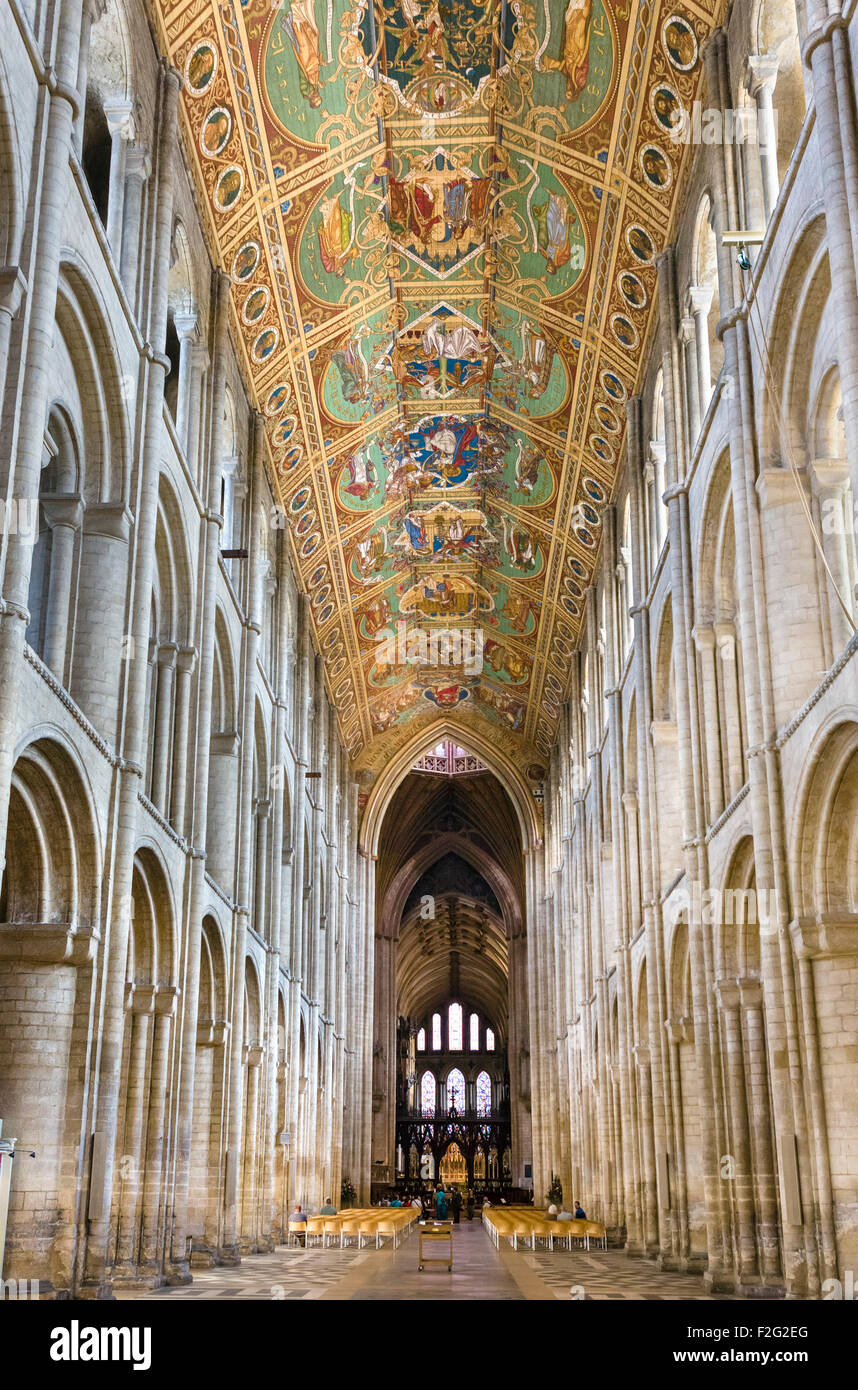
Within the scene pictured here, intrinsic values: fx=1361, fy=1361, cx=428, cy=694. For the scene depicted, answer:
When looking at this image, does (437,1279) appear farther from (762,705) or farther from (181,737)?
(762,705)

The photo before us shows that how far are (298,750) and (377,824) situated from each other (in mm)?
15516

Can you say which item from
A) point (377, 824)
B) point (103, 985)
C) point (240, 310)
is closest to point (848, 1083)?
point (103, 985)

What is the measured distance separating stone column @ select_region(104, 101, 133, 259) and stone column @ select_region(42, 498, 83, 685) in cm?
353

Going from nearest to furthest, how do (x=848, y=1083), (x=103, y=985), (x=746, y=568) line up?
(x=848, y=1083)
(x=103, y=985)
(x=746, y=568)

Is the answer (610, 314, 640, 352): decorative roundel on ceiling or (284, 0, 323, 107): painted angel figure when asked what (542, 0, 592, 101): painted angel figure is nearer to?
(284, 0, 323, 107): painted angel figure

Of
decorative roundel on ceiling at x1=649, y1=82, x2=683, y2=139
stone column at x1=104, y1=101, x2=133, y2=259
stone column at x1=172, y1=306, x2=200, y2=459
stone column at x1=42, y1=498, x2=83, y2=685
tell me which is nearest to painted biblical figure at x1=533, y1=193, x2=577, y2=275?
decorative roundel on ceiling at x1=649, y1=82, x2=683, y2=139

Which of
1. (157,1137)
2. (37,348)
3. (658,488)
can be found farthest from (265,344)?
(157,1137)

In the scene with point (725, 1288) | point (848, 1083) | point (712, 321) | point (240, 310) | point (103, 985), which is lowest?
point (725, 1288)

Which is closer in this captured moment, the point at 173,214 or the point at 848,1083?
the point at 848,1083

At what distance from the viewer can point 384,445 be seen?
108ft

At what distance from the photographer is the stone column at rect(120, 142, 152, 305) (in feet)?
56.7

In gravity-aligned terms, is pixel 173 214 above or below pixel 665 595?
above

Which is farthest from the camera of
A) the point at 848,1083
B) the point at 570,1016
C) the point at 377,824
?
the point at 377,824
